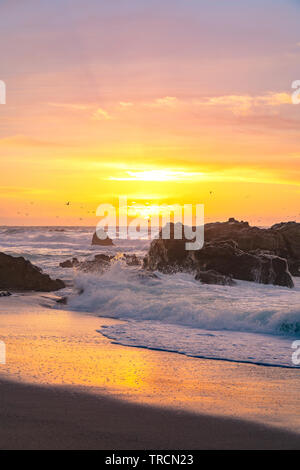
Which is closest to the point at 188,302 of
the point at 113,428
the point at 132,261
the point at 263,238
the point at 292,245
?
the point at 113,428

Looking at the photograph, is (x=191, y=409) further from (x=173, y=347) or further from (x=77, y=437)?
(x=173, y=347)

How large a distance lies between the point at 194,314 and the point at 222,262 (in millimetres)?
9905

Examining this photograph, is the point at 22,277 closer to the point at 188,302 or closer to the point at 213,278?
the point at 213,278

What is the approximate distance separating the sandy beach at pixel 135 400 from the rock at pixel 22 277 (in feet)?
35.4

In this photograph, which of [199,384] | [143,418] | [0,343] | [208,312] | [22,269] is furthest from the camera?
[22,269]

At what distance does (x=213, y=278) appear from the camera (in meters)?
21.0

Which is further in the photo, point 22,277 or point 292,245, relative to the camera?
point 292,245

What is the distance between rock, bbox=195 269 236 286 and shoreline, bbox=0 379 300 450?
14.8 meters

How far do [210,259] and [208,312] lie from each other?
10197mm

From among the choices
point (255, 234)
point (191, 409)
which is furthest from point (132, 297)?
point (255, 234)

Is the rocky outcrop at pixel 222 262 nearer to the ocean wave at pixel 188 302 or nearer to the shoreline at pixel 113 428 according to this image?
the ocean wave at pixel 188 302

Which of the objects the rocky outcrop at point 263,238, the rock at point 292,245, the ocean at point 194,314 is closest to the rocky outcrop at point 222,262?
the ocean at point 194,314

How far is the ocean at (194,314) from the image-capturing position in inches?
397

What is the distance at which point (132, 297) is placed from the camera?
1656cm
